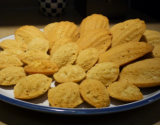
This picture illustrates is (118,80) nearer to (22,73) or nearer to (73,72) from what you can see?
(73,72)

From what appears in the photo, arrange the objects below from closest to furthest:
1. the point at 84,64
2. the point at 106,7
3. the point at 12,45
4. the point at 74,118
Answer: the point at 74,118, the point at 84,64, the point at 12,45, the point at 106,7

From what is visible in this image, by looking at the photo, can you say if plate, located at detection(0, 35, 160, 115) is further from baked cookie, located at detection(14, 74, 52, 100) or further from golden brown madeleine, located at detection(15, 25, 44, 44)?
golden brown madeleine, located at detection(15, 25, 44, 44)

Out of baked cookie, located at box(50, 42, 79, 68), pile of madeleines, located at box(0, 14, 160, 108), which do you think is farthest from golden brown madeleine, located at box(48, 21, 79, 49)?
baked cookie, located at box(50, 42, 79, 68)

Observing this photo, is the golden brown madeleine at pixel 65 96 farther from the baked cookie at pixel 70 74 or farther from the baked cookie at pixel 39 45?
the baked cookie at pixel 39 45

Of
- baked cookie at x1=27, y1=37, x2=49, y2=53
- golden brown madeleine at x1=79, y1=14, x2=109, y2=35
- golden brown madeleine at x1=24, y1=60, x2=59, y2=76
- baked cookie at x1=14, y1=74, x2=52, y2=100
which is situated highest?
golden brown madeleine at x1=79, y1=14, x2=109, y2=35

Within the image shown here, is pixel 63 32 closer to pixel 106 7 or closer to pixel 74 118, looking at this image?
pixel 74 118

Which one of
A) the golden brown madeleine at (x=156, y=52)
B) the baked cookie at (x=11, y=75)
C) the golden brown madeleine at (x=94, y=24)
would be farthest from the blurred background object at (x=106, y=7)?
the baked cookie at (x=11, y=75)

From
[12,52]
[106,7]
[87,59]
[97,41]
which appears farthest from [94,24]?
[106,7]
